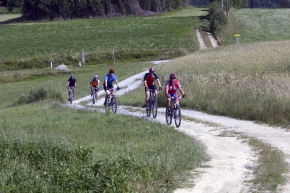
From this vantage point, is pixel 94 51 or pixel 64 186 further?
pixel 94 51

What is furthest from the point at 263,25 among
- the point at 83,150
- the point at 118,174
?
the point at 118,174

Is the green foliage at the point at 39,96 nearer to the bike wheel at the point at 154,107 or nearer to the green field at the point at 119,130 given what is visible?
the green field at the point at 119,130

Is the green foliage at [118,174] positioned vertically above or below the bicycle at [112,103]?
above

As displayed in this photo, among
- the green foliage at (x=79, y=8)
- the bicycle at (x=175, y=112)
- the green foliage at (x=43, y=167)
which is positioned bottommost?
the bicycle at (x=175, y=112)

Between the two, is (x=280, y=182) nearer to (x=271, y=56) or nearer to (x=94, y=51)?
(x=271, y=56)

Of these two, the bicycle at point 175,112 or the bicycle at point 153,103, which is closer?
the bicycle at point 175,112

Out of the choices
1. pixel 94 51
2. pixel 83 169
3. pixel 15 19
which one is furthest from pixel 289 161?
pixel 15 19

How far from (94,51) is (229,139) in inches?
1983

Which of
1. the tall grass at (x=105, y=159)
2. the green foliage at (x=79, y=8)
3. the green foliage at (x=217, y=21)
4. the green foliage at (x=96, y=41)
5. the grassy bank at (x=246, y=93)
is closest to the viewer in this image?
the tall grass at (x=105, y=159)

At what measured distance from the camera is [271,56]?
123ft

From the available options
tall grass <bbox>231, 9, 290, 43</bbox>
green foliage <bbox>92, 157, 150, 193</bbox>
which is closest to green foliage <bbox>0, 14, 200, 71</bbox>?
tall grass <bbox>231, 9, 290, 43</bbox>

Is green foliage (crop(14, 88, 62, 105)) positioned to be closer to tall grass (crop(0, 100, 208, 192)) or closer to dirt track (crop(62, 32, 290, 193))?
dirt track (crop(62, 32, 290, 193))

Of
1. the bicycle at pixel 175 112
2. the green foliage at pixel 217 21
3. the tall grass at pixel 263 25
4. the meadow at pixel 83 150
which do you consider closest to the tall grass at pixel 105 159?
the meadow at pixel 83 150

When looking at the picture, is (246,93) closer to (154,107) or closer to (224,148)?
(154,107)
